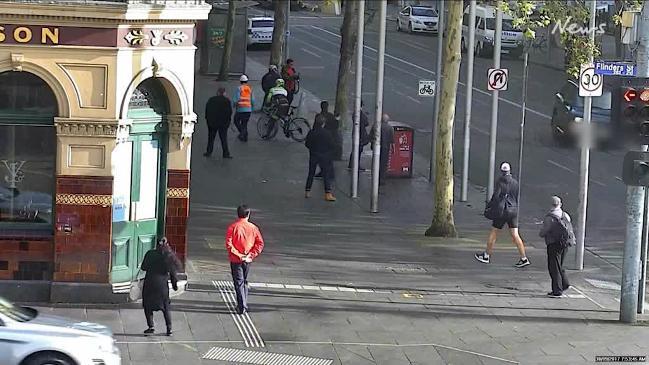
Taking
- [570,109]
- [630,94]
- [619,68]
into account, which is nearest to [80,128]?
[630,94]

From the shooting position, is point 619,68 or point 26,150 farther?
point 619,68

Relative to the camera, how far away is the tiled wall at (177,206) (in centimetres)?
1755

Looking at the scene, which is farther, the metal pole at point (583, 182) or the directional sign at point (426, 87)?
the directional sign at point (426, 87)

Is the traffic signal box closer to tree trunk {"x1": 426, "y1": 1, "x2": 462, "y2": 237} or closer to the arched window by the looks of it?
tree trunk {"x1": 426, "y1": 1, "x2": 462, "y2": 237}

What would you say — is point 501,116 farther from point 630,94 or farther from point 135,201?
point 135,201

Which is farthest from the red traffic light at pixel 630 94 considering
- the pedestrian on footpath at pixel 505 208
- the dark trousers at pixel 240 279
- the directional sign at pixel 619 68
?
the dark trousers at pixel 240 279

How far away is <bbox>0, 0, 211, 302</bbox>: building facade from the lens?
16.2 metres

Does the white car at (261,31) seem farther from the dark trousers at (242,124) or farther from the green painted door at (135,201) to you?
the green painted door at (135,201)

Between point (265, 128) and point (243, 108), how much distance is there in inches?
47.9

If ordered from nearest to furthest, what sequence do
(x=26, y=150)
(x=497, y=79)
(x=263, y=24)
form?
1. (x=26, y=150)
2. (x=497, y=79)
3. (x=263, y=24)

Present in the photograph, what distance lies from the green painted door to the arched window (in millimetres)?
865

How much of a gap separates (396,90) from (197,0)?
26.3 metres

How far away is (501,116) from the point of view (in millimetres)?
38250

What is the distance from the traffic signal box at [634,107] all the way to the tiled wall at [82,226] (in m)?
6.53
